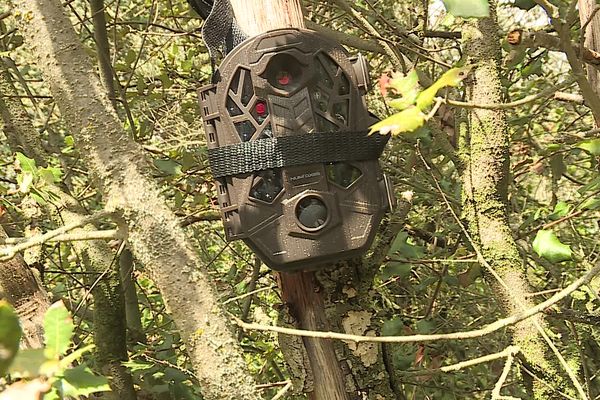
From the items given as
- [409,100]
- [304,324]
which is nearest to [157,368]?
[304,324]

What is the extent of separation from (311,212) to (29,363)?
2.17 feet

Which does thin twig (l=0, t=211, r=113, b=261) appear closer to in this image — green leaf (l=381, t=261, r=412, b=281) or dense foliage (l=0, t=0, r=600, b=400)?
dense foliage (l=0, t=0, r=600, b=400)

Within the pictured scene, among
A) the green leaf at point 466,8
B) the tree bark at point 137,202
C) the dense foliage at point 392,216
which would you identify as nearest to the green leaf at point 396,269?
the dense foliage at point 392,216

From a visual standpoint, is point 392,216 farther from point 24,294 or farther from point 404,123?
point 404,123

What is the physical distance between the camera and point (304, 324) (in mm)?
1125

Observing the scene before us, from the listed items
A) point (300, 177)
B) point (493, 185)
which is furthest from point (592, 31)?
point (300, 177)

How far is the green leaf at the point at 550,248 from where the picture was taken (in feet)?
4.14

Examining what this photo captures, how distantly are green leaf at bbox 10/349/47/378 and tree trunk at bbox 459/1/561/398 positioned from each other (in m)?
0.96

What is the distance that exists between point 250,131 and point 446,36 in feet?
2.97

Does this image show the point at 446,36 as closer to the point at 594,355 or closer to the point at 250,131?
the point at 250,131

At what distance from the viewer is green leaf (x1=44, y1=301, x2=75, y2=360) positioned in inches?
19.6

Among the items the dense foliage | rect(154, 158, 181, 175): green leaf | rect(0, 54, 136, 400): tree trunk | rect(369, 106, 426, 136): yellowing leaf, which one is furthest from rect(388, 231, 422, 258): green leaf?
rect(369, 106, 426, 136): yellowing leaf

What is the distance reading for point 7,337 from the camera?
39 cm

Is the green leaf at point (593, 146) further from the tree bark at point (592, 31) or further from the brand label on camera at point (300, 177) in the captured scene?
the brand label on camera at point (300, 177)
